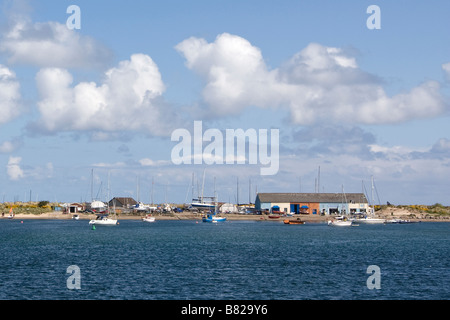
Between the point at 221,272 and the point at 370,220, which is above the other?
the point at 370,220

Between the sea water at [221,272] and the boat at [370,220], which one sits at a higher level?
the boat at [370,220]

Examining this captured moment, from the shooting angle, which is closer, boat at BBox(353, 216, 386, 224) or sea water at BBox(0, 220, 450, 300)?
sea water at BBox(0, 220, 450, 300)

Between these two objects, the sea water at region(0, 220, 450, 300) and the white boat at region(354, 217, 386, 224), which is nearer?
the sea water at region(0, 220, 450, 300)

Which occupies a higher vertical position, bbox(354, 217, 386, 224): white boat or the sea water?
bbox(354, 217, 386, 224): white boat

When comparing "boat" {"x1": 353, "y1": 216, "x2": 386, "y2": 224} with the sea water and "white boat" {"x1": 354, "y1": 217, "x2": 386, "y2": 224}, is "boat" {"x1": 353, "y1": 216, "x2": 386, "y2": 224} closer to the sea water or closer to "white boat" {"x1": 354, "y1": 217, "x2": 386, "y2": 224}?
"white boat" {"x1": 354, "y1": 217, "x2": 386, "y2": 224}

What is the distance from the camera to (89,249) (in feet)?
277

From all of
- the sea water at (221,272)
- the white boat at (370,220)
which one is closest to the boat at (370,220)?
the white boat at (370,220)

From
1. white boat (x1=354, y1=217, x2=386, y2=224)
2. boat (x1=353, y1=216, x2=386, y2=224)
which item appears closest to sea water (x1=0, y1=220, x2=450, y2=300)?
white boat (x1=354, y1=217, x2=386, y2=224)

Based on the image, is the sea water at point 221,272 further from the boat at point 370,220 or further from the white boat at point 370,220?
the boat at point 370,220

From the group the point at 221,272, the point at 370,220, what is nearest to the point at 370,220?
the point at 370,220

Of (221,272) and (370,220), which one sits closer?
(221,272)

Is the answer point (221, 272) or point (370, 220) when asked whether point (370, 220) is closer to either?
point (370, 220)

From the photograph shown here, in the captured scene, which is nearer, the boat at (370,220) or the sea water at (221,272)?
the sea water at (221,272)
